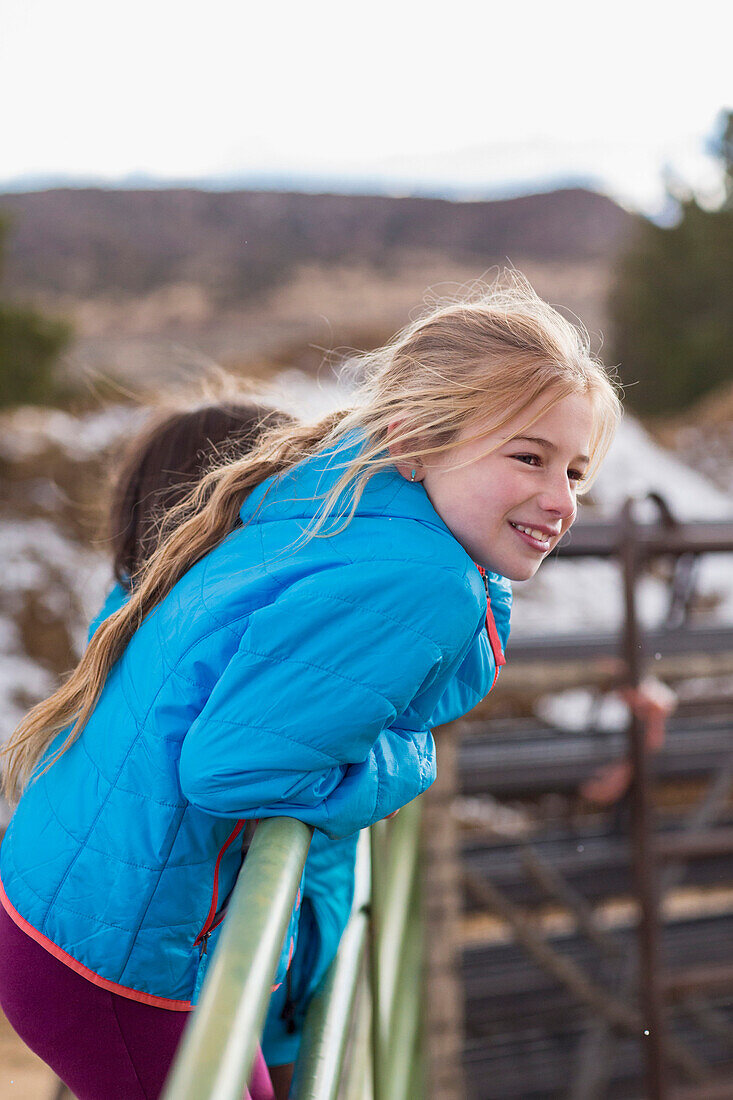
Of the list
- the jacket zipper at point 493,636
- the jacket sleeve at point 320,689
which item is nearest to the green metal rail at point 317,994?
Result: the jacket sleeve at point 320,689

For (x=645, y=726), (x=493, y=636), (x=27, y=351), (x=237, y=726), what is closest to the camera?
(x=237, y=726)

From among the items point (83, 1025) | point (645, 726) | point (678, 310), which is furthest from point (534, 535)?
point (678, 310)

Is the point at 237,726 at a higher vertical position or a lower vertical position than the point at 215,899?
higher

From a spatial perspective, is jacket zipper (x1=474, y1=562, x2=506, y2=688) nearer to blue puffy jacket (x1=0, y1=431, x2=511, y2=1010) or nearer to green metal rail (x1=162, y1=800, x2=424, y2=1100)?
blue puffy jacket (x1=0, y1=431, x2=511, y2=1010)

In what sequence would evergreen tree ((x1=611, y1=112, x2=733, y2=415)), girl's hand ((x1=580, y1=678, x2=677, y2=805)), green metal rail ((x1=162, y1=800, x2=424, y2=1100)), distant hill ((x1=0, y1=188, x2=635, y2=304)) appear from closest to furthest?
green metal rail ((x1=162, y1=800, x2=424, y2=1100)), girl's hand ((x1=580, y1=678, x2=677, y2=805)), evergreen tree ((x1=611, y1=112, x2=733, y2=415)), distant hill ((x1=0, y1=188, x2=635, y2=304))

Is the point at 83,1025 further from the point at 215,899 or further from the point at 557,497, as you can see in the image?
the point at 557,497

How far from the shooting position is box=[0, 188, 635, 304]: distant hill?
1639 centimetres

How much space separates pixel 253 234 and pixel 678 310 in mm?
8807

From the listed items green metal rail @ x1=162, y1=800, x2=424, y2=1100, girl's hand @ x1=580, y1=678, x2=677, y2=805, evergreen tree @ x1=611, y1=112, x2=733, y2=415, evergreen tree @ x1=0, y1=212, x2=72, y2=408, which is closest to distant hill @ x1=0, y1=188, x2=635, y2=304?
evergreen tree @ x1=611, y1=112, x2=733, y2=415

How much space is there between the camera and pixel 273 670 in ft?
2.60

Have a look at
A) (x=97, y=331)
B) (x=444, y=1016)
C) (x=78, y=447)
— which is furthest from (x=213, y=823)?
(x=97, y=331)

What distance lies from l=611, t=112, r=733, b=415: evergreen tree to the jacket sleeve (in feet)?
50.5

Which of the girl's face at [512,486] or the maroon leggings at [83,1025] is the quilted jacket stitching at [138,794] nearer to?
the maroon leggings at [83,1025]

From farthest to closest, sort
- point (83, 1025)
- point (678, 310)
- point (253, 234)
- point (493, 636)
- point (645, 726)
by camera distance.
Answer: point (253, 234)
point (678, 310)
point (645, 726)
point (493, 636)
point (83, 1025)
